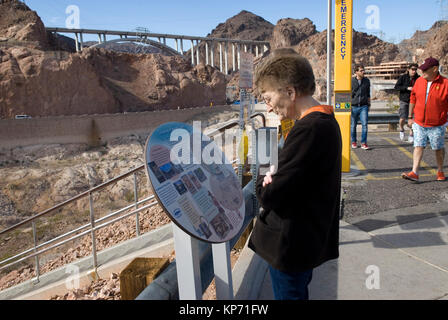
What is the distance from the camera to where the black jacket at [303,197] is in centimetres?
137

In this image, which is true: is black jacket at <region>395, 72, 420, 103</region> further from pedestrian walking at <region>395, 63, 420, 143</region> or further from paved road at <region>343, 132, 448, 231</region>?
paved road at <region>343, 132, 448, 231</region>

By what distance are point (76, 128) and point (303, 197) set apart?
32.2 meters

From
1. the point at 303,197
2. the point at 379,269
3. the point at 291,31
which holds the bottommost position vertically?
the point at 379,269

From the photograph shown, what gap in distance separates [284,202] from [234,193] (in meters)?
0.57

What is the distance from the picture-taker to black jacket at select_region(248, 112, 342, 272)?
1.37 meters

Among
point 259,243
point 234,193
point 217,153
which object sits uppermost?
point 217,153

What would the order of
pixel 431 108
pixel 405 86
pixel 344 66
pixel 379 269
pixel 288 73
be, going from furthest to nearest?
pixel 405 86, pixel 344 66, pixel 431 108, pixel 379 269, pixel 288 73

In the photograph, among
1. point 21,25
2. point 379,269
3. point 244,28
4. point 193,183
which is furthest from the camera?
point 244,28

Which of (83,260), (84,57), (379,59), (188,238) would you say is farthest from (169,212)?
(379,59)

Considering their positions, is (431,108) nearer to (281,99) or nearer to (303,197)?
(281,99)

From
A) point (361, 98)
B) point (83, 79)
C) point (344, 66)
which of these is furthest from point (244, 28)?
point (344, 66)

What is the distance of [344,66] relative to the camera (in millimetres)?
5699
